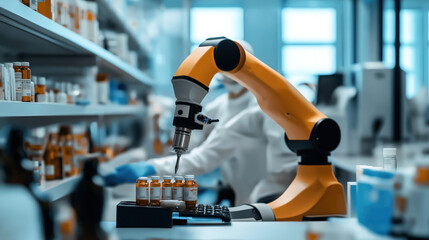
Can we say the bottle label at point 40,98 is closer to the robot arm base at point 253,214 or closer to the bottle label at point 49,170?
the bottle label at point 49,170

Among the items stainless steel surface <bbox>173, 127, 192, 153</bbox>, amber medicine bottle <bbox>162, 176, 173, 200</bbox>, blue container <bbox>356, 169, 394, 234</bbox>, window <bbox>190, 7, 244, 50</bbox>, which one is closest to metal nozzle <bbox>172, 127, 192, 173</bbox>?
stainless steel surface <bbox>173, 127, 192, 153</bbox>

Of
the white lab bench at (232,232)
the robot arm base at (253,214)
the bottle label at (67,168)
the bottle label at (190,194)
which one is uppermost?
the bottle label at (190,194)

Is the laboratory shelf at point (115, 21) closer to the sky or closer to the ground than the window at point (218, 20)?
closer to the ground

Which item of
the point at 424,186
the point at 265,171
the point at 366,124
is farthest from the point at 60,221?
the point at 366,124

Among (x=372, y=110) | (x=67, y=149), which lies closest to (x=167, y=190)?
(x=67, y=149)

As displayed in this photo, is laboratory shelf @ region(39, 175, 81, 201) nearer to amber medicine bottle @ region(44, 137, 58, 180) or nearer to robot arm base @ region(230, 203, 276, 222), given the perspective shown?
amber medicine bottle @ region(44, 137, 58, 180)

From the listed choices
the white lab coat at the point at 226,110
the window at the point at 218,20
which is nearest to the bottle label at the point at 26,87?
the white lab coat at the point at 226,110

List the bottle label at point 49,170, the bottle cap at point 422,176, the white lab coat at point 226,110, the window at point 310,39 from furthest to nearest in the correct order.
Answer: the window at point 310,39 < the white lab coat at point 226,110 < the bottle label at point 49,170 < the bottle cap at point 422,176

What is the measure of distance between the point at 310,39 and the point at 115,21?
216 inches

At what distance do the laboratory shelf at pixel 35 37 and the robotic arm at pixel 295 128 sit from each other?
2.02 feet

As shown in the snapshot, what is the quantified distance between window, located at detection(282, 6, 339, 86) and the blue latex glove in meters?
6.52

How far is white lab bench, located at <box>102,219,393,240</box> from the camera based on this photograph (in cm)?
105

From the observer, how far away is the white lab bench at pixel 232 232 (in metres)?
1.05

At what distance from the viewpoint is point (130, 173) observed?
1914mm
